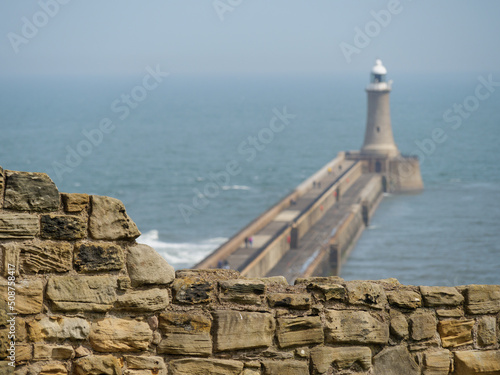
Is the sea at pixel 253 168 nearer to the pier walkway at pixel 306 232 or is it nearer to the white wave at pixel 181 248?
the white wave at pixel 181 248

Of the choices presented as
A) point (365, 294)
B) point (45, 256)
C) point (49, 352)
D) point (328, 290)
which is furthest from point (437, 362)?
point (45, 256)

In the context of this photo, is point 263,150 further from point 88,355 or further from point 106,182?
point 88,355

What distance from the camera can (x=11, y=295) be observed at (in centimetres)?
354

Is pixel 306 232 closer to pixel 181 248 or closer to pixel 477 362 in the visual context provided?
pixel 181 248

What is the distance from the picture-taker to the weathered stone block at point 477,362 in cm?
416

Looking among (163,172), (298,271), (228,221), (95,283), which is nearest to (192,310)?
(95,283)

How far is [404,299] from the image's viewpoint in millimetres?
4086

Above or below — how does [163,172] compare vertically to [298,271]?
above

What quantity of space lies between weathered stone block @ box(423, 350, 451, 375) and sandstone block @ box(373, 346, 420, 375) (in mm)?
65

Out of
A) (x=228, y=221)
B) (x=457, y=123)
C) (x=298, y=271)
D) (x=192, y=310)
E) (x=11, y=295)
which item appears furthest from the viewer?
(x=457, y=123)

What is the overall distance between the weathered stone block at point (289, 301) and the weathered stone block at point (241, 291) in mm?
66

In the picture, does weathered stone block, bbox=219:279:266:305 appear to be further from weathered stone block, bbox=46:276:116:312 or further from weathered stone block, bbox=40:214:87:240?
weathered stone block, bbox=40:214:87:240

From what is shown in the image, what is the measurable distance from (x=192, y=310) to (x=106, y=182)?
204 feet

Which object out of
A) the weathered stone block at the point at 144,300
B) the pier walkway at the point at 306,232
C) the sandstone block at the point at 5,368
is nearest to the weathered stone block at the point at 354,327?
the weathered stone block at the point at 144,300
